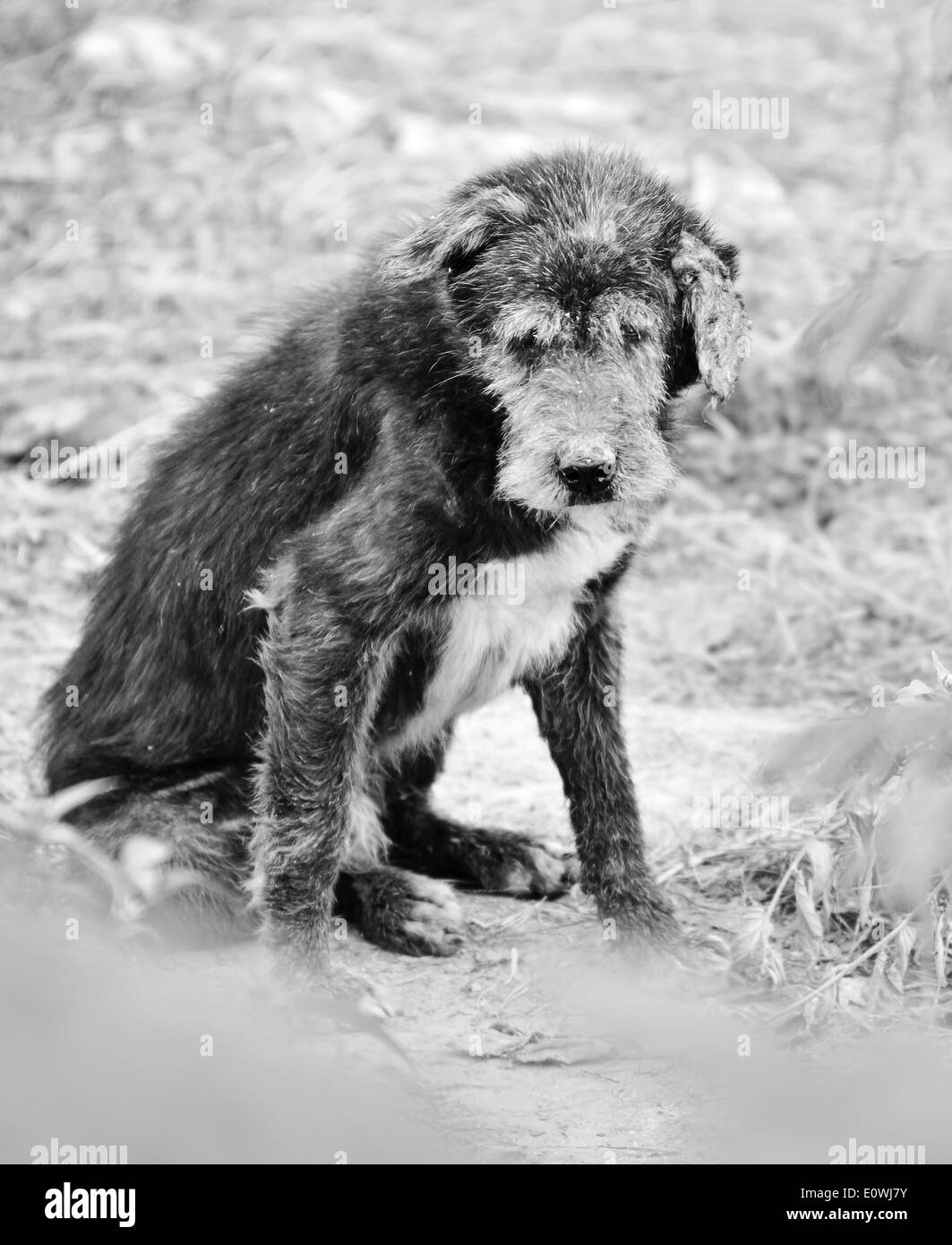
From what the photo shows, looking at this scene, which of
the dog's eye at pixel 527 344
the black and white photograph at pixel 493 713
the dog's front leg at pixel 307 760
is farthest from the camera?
the dog's front leg at pixel 307 760

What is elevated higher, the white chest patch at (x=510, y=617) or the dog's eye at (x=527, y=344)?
the dog's eye at (x=527, y=344)

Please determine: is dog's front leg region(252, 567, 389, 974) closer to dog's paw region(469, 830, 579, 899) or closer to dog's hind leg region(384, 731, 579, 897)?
dog's hind leg region(384, 731, 579, 897)

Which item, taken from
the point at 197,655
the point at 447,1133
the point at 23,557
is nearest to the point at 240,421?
the point at 197,655

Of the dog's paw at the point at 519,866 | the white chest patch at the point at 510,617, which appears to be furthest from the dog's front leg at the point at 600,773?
the dog's paw at the point at 519,866

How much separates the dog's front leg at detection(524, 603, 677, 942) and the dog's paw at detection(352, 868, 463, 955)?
0.47 m

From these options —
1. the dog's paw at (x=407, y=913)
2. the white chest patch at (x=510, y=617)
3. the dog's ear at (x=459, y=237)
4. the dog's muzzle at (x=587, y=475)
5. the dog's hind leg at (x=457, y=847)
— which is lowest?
the dog's paw at (x=407, y=913)

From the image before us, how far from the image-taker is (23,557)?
712cm

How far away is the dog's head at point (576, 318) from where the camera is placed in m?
3.84

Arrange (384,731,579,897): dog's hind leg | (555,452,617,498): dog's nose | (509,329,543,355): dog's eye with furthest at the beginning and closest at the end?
(384,731,579,897): dog's hind leg, (509,329,543,355): dog's eye, (555,452,617,498): dog's nose

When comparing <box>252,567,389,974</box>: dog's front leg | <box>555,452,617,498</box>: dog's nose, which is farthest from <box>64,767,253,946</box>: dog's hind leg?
<box>555,452,617,498</box>: dog's nose

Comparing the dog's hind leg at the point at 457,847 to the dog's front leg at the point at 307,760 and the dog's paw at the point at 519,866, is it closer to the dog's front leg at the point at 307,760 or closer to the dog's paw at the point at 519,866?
the dog's paw at the point at 519,866

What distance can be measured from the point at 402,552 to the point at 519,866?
152cm

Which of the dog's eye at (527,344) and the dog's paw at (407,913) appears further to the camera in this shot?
the dog's paw at (407,913)

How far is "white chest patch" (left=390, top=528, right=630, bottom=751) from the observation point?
→ 4113 mm
